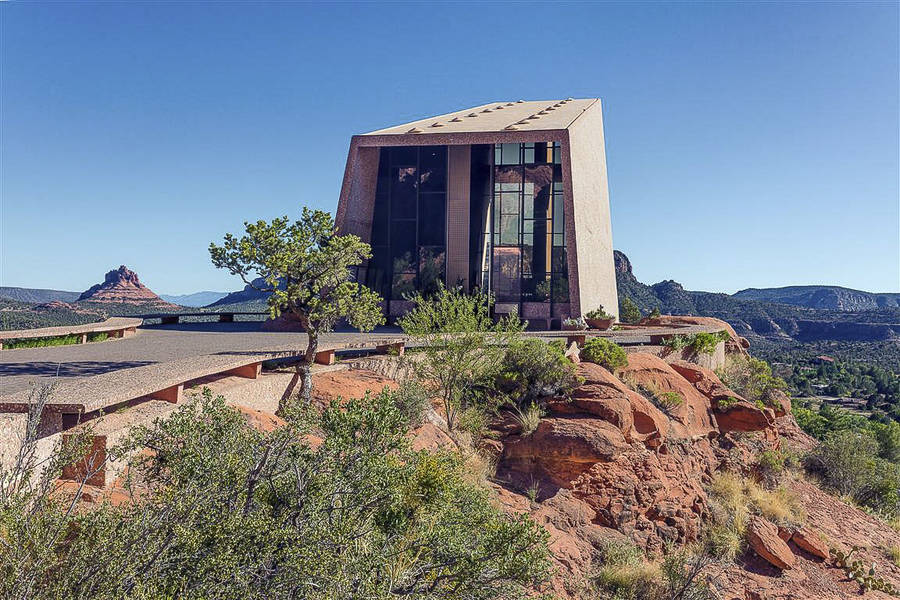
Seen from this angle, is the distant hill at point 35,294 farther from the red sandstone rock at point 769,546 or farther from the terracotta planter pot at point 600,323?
the red sandstone rock at point 769,546

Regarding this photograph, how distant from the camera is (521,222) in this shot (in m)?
25.1

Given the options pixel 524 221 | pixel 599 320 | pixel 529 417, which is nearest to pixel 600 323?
pixel 599 320

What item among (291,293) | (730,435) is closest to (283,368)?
(291,293)

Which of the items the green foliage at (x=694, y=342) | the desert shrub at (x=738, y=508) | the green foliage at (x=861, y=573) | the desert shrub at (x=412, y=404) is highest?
the green foliage at (x=694, y=342)

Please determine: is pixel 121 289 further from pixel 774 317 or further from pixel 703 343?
pixel 774 317

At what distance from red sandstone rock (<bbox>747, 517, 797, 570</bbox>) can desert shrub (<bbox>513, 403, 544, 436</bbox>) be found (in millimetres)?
4325

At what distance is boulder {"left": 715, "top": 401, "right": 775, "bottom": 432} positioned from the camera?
15.2 meters

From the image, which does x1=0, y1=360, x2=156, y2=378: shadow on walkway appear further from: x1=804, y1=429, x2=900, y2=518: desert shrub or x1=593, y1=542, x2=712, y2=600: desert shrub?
x1=804, y1=429, x2=900, y2=518: desert shrub

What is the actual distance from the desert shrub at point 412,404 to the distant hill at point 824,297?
17514 centimetres

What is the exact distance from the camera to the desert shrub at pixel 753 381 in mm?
18891

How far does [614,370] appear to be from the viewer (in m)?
15.1

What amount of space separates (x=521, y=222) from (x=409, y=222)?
183 inches

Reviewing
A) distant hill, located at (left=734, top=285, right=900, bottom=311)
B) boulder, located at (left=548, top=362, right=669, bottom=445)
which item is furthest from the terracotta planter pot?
distant hill, located at (left=734, top=285, right=900, bottom=311)

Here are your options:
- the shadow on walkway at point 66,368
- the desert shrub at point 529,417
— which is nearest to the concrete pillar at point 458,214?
the desert shrub at point 529,417
